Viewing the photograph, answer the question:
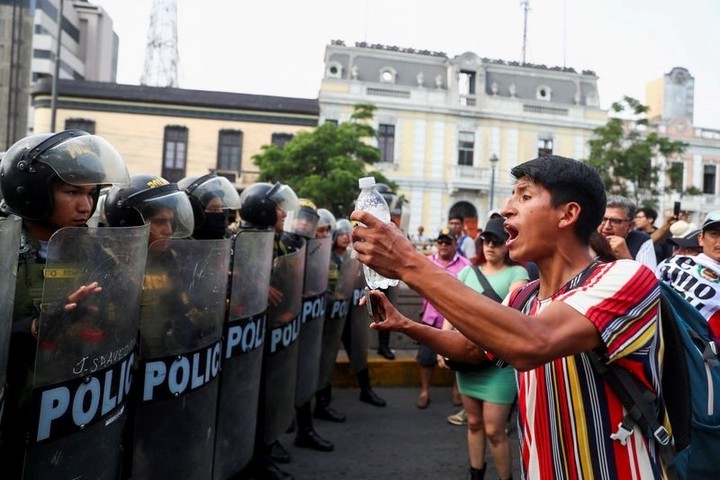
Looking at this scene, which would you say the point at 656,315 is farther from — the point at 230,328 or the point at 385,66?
the point at 385,66

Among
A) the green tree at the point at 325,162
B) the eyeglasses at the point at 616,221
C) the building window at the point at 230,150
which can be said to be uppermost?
the building window at the point at 230,150

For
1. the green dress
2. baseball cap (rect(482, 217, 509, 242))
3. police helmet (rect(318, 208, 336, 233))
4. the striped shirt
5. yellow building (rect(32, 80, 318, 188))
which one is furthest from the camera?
yellow building (rect(32, 80, 318, 188))

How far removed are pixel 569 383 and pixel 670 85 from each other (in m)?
45.0

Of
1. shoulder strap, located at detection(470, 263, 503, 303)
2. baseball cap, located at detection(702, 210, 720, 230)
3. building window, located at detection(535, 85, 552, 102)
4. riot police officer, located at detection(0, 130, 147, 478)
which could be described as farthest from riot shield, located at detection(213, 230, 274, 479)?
building window, located at detection(535, 85, 552, 102)

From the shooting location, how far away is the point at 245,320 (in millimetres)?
3217

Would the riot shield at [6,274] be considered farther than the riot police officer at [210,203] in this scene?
No

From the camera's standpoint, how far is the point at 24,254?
2316mm

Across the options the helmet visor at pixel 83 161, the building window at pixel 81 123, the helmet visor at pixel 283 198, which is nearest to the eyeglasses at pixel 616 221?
the helmet visor at pixel 283 198

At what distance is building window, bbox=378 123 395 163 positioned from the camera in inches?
1221

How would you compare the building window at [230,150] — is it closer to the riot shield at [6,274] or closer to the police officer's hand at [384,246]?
the riot shield at [6,274]

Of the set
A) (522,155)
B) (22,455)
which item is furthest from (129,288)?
(522,155)

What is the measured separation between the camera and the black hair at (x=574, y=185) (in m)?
1.74

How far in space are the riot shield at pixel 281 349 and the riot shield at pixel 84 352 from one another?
1.53 meters

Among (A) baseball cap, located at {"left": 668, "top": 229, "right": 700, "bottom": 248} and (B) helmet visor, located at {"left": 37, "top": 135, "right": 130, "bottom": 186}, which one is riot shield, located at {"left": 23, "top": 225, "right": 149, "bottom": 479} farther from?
(A) baseball cap, located at {"left": 668, "top": 229, "right": 700, "bottom": 248}
